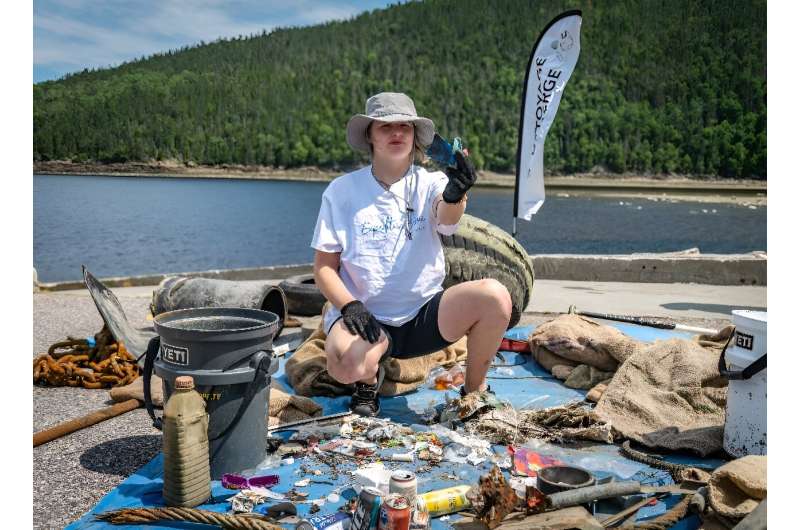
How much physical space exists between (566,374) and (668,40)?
512ft

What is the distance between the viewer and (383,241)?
3576mm

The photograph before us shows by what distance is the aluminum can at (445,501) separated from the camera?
8.54 feet

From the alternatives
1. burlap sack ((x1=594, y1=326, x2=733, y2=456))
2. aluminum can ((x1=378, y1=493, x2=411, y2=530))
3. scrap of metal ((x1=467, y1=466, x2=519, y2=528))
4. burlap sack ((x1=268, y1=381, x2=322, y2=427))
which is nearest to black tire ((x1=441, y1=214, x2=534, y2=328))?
burlap sack ((x1=594, y1=326, x2=733, y2=456))

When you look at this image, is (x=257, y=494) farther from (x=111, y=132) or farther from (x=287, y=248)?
(x=111, y=132)

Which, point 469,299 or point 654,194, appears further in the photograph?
point 654,194

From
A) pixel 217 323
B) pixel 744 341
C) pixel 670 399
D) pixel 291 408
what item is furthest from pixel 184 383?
pixel 670 399

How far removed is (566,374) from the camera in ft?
14.8

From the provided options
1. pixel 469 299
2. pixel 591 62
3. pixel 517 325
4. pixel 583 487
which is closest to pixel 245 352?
pixel 469 299

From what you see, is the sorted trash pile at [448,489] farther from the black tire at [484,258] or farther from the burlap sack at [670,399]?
the black tire at [484,258]

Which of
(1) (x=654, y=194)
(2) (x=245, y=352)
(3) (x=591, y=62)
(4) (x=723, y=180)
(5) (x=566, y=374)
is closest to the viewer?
(2) (x=245, y=352)

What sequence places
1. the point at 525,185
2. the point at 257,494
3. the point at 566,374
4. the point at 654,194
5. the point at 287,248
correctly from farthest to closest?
the point at 654,194 → the point at 287,248 → the point at 525,185 → the point at 566,374 → the point at 257,494

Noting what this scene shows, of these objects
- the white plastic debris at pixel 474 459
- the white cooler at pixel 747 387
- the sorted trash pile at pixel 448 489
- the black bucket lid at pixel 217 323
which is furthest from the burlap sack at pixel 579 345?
the black bucket lid at pixel 217 323

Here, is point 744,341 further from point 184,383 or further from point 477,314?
point 184,383

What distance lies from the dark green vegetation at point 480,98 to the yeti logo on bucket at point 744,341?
99834mm
